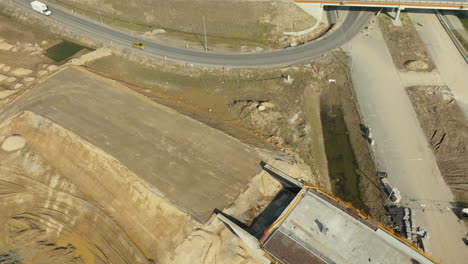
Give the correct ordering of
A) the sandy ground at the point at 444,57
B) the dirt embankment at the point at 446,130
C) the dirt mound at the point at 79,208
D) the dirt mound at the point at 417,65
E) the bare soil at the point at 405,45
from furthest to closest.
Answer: the bare soil at the point at 405,45, the dirt mound at the point at 417,65, the sandy ground at the point at 444,57, the dirt embankment at the point at 446,130, the dirt mound at the point at 79,208

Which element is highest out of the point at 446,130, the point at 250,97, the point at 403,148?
the point at 446,130

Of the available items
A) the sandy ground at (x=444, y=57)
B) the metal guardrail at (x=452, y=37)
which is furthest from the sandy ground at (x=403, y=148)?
the metal guardrail at (x=452, y=37)

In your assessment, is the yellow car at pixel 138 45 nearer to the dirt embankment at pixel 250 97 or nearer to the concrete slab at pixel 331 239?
the dirt embankment at pixel 250 97

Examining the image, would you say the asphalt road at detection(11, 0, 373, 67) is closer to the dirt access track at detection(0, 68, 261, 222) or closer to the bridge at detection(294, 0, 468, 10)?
the bridge at detection(294, 0, 468, 10)

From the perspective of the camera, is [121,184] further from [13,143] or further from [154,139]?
[13,143]

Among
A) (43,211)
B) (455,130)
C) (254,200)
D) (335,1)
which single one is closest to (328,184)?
(254,200)

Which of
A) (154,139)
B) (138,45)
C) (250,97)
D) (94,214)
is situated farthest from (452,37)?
(94,214)
